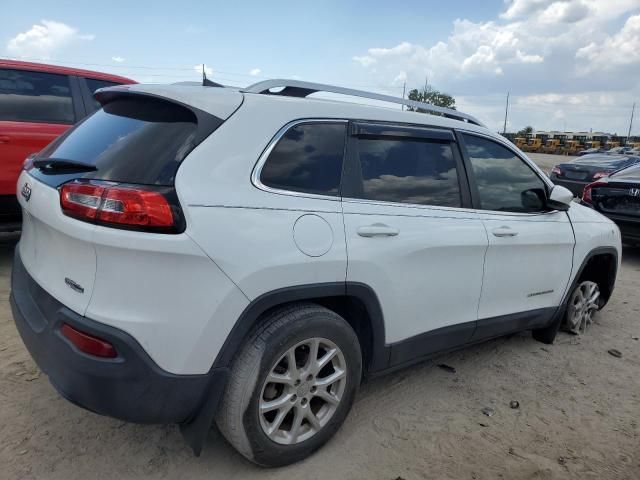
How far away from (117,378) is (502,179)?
8.83 feet

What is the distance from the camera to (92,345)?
196 centimetres

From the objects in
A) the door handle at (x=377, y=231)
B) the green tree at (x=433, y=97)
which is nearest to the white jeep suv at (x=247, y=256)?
the door handle at (x=377, y=231)

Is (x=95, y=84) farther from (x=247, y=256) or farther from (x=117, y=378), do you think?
(x=117, y=378)

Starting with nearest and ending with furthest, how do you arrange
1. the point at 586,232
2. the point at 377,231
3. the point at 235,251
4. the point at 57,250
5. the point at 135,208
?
the point at 135,208
the point at 235,251
the point at 57,250
the point at 377,231
the point at 586,232

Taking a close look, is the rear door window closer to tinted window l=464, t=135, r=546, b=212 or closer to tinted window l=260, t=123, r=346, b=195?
tinted window l=260, t=123, r=346, b=195

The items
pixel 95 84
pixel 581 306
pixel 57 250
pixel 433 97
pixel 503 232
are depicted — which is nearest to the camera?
pixel 57 250

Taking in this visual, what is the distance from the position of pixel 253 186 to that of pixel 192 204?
311mm

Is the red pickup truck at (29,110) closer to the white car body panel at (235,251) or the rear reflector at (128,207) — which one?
the white car body panel at (235,251)

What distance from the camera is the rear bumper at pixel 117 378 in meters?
1.95

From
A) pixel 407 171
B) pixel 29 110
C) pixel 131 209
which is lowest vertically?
pixel 131 209

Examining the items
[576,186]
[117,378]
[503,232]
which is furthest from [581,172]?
[117,378]

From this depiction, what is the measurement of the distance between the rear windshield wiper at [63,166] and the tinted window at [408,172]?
1273mm

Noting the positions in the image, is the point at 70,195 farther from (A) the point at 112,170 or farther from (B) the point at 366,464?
(B) the point at 366,464

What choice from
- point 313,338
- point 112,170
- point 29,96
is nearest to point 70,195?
point 112,170
